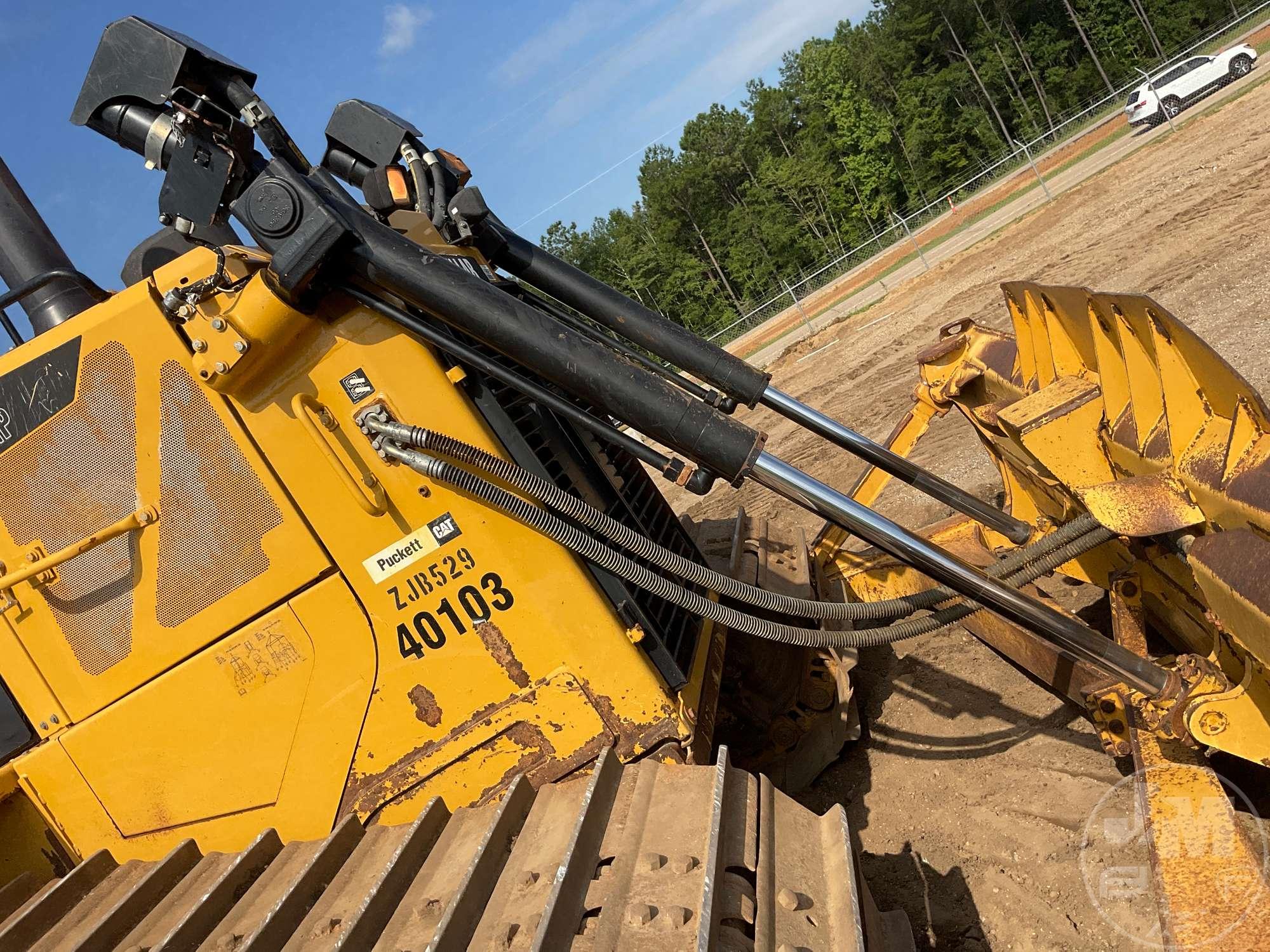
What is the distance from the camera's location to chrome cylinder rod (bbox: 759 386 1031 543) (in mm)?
3777

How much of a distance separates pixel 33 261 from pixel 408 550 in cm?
254

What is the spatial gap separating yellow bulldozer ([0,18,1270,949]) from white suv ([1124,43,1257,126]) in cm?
2438

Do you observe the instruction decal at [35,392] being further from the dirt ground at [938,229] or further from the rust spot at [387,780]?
the dirt ground at [938,229]

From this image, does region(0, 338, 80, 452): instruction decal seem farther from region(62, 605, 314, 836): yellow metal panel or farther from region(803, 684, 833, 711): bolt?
region(803, 684, 833, 711): bolt

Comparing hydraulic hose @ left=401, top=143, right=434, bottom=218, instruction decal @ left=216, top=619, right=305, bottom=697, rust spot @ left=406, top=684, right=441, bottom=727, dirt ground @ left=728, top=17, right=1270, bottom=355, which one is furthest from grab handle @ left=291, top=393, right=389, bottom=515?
dirt ground @ left=728, top=17, right=1270, bottom=355

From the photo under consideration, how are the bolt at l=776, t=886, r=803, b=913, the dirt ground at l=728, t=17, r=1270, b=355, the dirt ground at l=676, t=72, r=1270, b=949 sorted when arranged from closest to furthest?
the bolt at l=776, t=886, r=803, b=913 → the dirt ground at l=676, t=72, r=1270, b=949 → the dirt ground at l=728, t=17, r=1270, b=355

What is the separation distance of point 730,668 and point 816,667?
1.43ft

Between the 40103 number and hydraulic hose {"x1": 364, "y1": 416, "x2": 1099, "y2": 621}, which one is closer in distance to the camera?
hydraulic hose {"x1": 364, "y1": 416, "x2": 1099, "y2": 621}

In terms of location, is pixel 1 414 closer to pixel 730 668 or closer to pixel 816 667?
pixel 730 668

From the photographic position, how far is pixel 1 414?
3.18m

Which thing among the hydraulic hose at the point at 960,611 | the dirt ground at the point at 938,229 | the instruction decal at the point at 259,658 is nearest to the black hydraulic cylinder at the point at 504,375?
the hydraulic hose at the point at 960,611

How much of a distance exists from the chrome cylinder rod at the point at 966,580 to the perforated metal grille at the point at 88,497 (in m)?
2.10

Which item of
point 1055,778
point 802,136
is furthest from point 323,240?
point 802,136

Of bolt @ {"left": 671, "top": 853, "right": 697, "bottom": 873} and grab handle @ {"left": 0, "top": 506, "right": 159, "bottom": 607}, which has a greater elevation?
grab handle @ {"left": 0, "top": 506, "right": 159, "bottom": 607}
